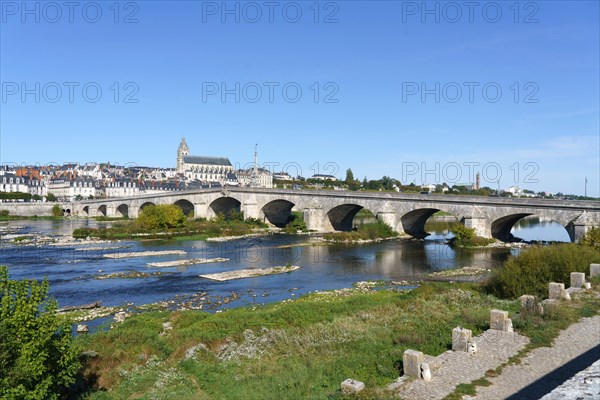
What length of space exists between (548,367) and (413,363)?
333 centimetres

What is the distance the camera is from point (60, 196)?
131750 mm

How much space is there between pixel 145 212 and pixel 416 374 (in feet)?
202

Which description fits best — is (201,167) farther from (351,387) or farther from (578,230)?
(351,387)

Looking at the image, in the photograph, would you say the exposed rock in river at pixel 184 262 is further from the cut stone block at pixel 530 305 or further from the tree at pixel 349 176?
the tree at pixel 349 176

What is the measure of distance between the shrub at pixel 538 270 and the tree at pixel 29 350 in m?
18.3

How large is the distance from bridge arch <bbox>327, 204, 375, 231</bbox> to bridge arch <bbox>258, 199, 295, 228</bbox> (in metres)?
8.93

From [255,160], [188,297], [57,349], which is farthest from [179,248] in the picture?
[57,349]

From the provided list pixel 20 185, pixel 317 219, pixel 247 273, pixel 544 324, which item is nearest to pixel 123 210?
pixel 20 185

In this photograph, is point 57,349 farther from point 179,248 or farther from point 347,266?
point 179,248


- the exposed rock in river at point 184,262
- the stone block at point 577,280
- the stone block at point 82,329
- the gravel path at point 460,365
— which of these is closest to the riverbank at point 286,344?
the gravel path at point 460,365

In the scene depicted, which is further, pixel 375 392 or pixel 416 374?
pixel 416 374

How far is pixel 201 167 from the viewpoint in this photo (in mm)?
173250

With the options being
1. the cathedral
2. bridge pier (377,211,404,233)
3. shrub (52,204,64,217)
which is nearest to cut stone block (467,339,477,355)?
bridge pier (377,211,404,233)

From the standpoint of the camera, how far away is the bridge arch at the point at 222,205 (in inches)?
3329
